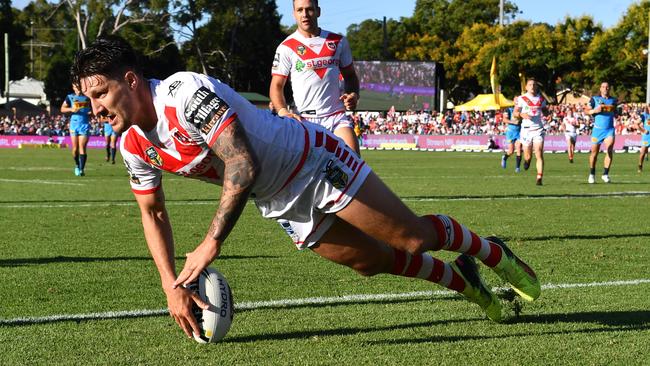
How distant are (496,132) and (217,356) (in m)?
47.8

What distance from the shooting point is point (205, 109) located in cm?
437

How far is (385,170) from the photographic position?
87.9 ft

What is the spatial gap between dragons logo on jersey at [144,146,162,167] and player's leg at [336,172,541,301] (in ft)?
3.22

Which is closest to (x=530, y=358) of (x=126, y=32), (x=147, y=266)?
(x=147, y=266)

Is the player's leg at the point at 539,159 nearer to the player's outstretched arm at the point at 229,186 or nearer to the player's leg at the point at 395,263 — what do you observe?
the player's leg at the point at 395,263

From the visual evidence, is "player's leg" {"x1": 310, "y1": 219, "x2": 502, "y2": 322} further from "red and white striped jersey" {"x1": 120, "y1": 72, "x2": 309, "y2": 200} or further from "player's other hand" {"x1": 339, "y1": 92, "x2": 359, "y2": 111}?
"player's other hand" {"x1": 339, "y1": 92, "x2": 359, "y2": 111}

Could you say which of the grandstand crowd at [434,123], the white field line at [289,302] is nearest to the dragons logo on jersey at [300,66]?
the white field line at [289,302]

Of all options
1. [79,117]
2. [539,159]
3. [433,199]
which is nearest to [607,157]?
[539,159]

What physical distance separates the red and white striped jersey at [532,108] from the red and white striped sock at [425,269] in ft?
56.1

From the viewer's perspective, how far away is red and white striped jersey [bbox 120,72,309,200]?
441 cm

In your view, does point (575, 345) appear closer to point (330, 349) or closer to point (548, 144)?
point (330, 349)

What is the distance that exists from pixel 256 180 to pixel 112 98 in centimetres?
78

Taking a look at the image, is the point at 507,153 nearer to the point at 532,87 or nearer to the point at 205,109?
the point at 532,87

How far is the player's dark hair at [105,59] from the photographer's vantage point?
4.45m
